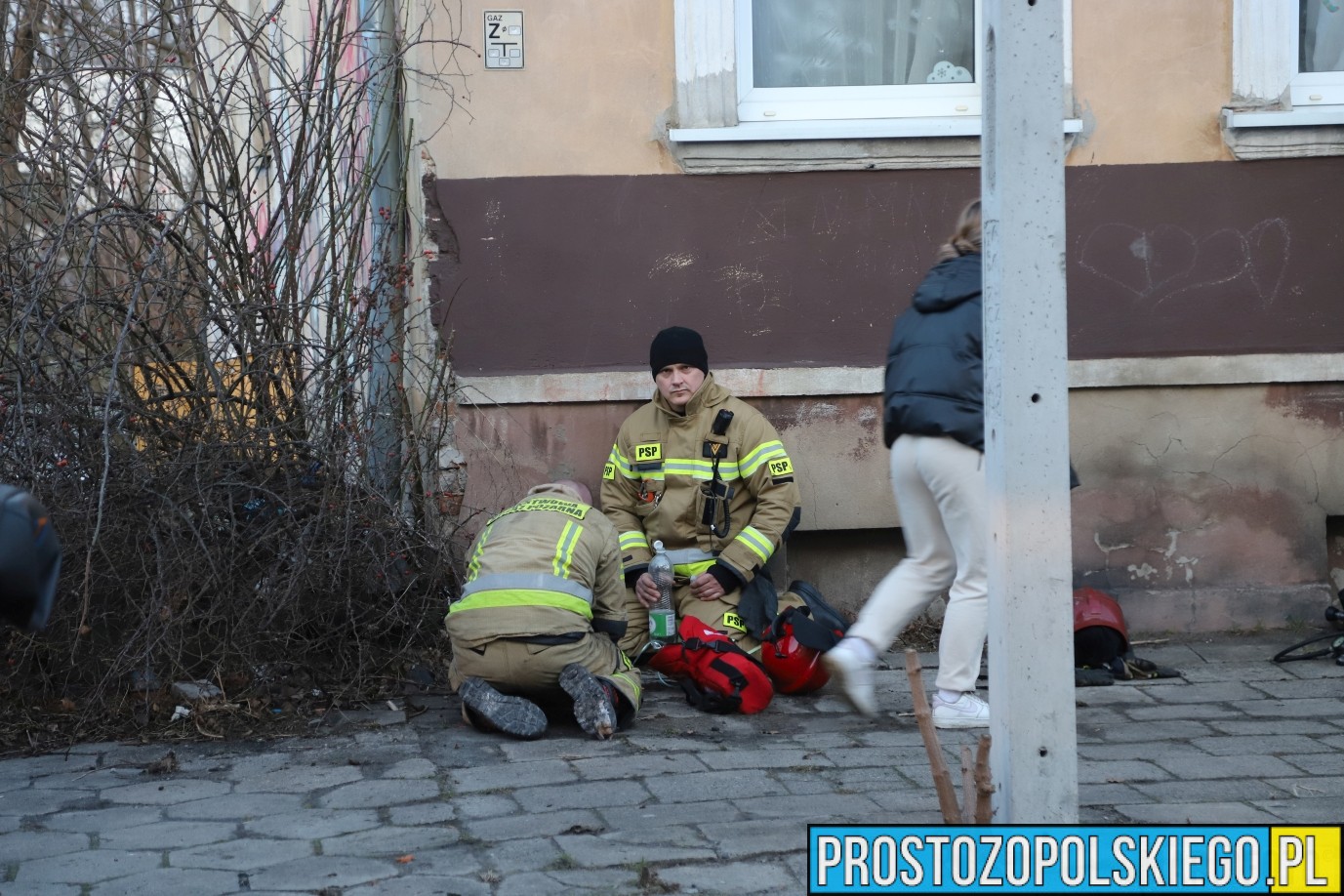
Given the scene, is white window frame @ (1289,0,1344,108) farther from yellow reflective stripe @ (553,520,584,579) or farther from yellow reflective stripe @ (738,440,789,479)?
yellow reflective stripe @ (553,520,584,579)

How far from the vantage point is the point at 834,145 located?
6602 millimetres

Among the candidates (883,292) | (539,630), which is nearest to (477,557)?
(539,630)

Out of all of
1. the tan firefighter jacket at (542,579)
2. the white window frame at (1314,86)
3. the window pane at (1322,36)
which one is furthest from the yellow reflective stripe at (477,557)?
the window pane at (1322,36)

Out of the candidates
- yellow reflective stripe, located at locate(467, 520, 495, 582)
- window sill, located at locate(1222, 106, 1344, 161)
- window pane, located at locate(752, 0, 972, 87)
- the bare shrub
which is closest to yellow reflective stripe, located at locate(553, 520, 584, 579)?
yellow reflective stripe, located at locate(467, 520, 495, 582)

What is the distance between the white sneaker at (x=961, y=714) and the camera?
5.09 metres

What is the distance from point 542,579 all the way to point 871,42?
327cm

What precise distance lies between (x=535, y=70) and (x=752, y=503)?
2.16m

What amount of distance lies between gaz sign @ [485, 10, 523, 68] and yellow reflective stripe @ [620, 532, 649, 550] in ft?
7.12

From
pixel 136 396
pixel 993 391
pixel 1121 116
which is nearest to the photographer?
pixel 993 391

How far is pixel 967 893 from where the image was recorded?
3.02 meters

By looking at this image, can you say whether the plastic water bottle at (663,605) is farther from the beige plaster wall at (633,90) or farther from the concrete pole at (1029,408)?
the concrete pole at (1029,408)

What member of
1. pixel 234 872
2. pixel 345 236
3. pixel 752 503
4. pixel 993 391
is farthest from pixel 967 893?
pixel 345 236

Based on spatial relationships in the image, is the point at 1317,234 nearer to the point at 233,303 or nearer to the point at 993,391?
the point at 993,391

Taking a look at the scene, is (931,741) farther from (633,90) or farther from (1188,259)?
(1188,259)
